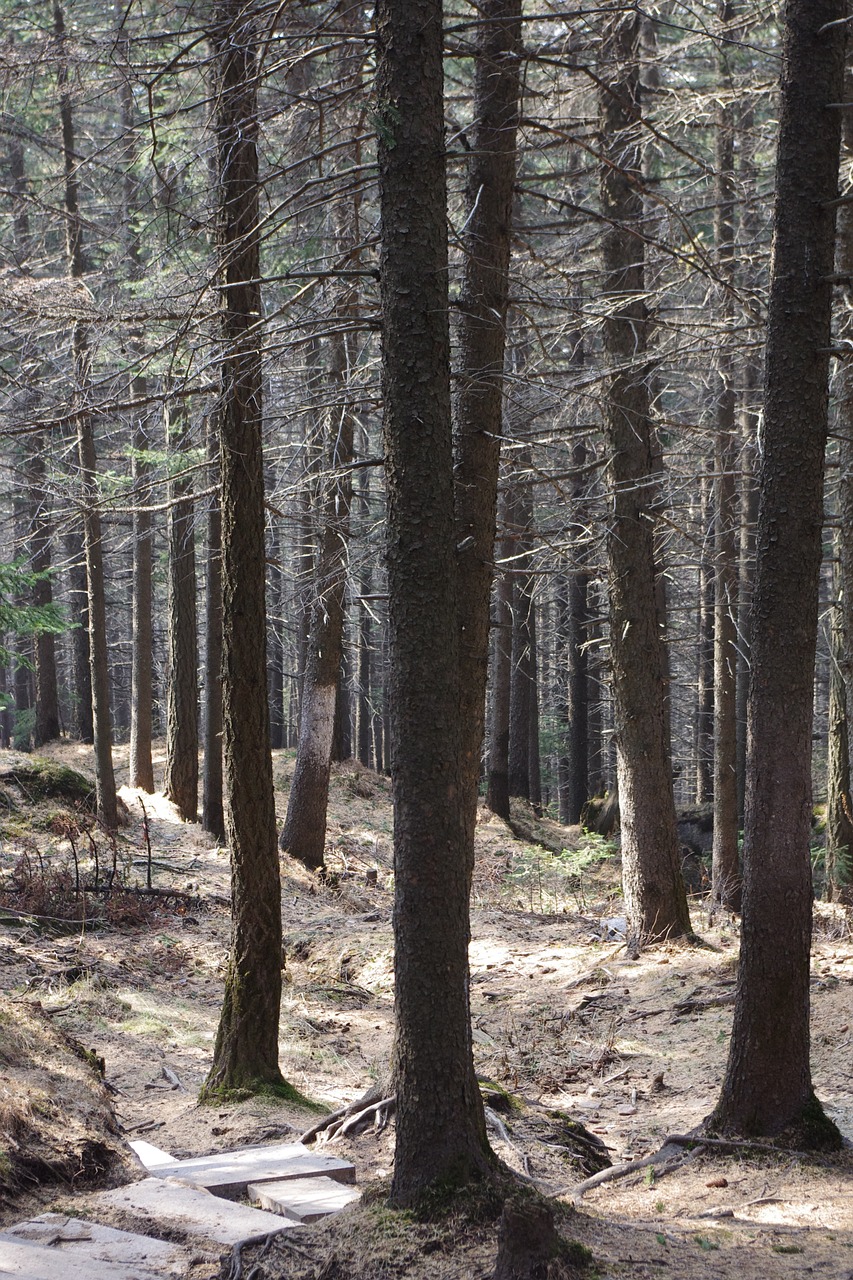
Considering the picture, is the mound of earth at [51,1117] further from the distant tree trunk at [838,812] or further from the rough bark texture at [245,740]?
the distant tree trunk at [838,812]

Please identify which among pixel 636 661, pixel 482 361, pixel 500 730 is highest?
pixel 482 361

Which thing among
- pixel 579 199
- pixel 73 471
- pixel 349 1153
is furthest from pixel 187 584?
pixel 349 1153

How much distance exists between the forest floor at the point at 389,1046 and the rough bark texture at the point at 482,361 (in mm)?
2459

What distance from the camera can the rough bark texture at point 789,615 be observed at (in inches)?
225

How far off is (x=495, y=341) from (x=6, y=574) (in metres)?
5.46

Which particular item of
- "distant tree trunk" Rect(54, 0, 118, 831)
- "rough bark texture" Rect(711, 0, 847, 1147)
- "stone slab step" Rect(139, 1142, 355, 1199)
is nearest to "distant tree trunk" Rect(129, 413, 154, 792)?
"distant tree trunk" Rect(54, 0, 118, 831)

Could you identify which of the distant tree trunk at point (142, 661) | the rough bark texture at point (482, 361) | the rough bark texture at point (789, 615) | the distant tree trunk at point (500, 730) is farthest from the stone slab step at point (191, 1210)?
the distant tree trunk at point (500, 730)

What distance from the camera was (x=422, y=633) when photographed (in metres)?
4.58

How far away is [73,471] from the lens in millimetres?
16281

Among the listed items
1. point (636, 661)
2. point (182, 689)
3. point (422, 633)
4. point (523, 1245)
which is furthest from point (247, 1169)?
point (182, 689)

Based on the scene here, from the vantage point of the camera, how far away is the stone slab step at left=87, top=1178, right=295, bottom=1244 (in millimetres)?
4605

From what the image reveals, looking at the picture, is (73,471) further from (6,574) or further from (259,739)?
(259,739)

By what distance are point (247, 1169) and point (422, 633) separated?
10.6ft

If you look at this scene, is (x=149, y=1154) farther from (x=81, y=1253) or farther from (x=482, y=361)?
(x=482, y=361)
